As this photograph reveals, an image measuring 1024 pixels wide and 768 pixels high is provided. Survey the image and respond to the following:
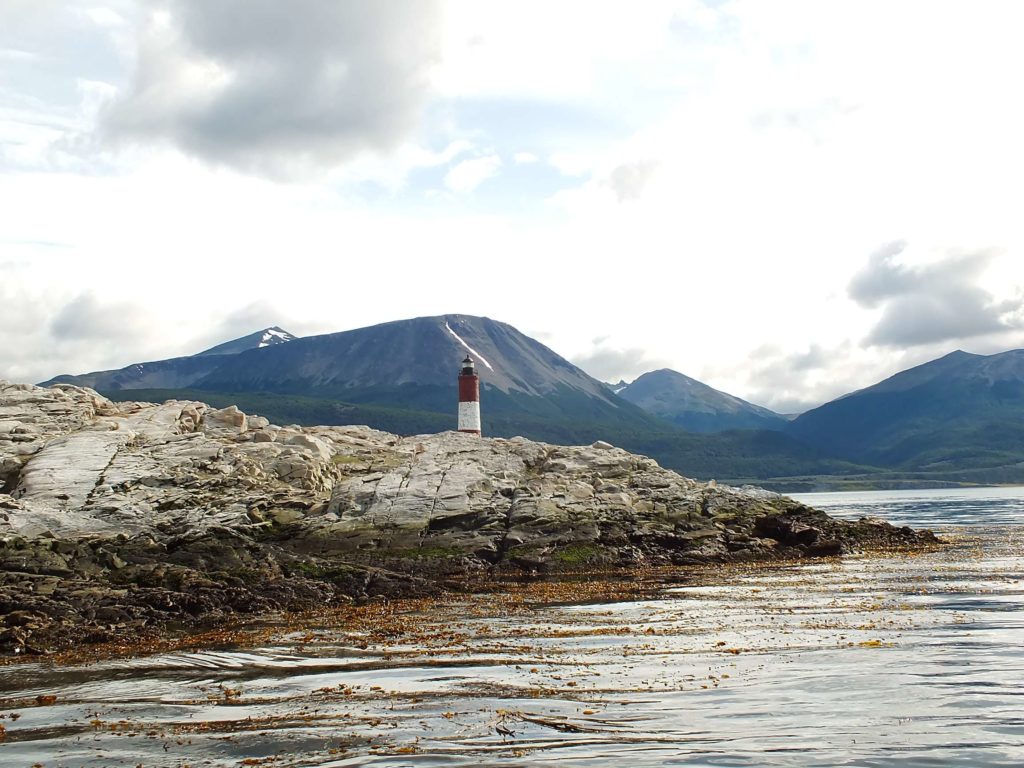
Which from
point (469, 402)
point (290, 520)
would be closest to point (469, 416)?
point (469, 402)

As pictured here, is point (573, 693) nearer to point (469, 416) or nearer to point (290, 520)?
point (290, 520)

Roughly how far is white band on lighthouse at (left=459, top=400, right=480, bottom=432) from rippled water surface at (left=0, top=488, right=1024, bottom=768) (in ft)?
213

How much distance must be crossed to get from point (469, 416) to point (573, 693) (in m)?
81.6

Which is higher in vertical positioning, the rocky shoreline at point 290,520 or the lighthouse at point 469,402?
the lighthouse at point 469,402

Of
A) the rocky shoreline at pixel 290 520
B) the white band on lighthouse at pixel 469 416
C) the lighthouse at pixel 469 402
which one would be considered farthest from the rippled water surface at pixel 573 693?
the lighthouse at pixel 469 402

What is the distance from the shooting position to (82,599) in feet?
126

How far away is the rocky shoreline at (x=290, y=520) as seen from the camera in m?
41.2

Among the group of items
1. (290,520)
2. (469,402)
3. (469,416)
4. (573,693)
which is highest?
(469,402)

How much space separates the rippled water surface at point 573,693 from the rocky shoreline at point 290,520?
937 cm

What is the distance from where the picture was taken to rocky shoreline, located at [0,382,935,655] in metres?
41.2

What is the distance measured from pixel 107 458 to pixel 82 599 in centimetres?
2237

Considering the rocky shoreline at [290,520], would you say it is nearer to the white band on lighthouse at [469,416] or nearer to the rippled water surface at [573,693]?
the rippled water surface at [573,693]

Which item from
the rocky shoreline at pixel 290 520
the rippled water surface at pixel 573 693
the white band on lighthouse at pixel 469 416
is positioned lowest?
the rippled water surface at pixel 573 693

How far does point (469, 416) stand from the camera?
104 metres
